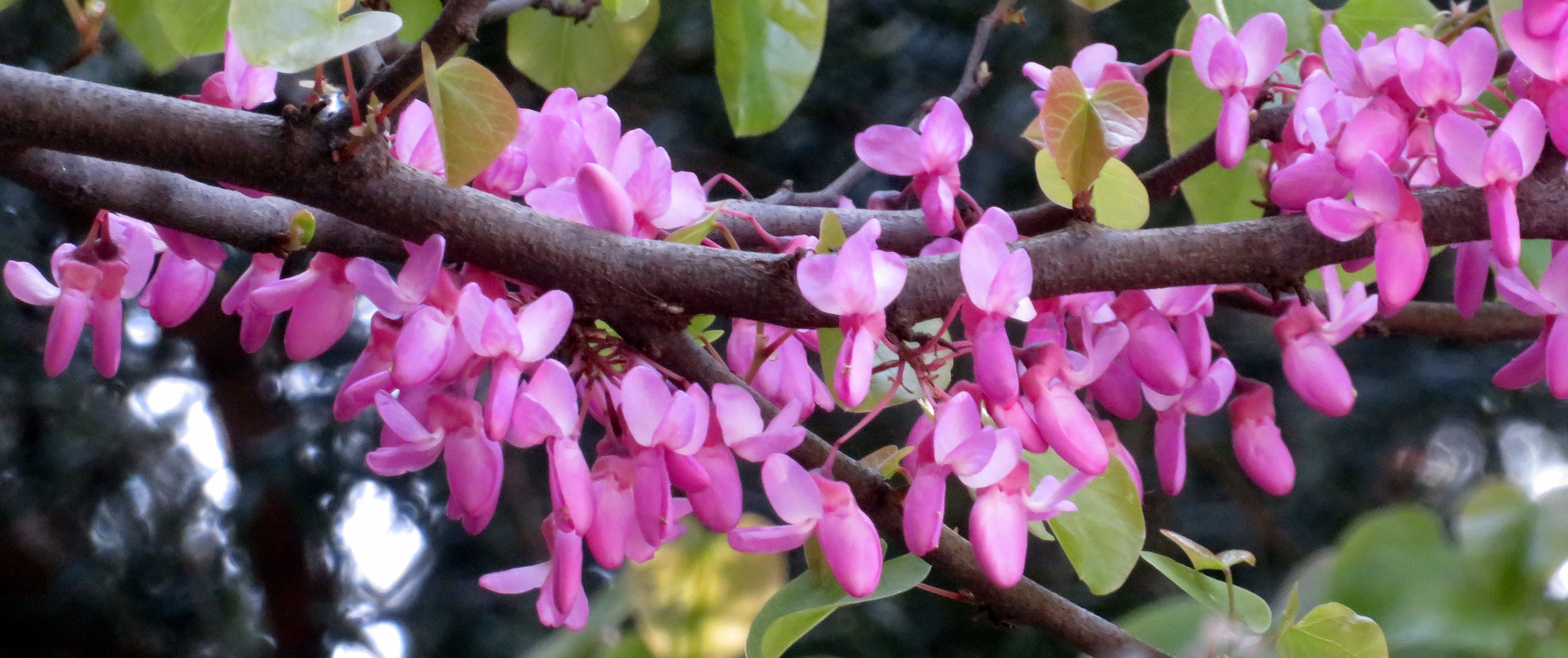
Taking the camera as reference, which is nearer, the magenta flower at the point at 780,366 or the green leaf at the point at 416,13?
the magenta flower at the point at 780,366

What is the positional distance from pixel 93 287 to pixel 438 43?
0.50 ft

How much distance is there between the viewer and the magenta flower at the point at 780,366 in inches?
14.8

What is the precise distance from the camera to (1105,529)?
1.25 ft

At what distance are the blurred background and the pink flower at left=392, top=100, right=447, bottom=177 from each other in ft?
2.00

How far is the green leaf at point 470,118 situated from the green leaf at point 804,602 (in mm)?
158

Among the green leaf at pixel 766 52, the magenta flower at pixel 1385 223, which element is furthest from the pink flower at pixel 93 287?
the magenta flower at pixel 1385 223

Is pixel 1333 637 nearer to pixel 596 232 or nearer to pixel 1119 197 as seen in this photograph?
pixel 1119 197

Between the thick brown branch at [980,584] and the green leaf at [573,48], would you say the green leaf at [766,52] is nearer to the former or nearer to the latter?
the green leaf at [573,48]

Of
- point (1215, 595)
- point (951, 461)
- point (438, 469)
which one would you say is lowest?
point (438, 469)

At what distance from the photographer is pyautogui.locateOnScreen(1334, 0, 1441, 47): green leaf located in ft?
1.79

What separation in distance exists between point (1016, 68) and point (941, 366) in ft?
2.36

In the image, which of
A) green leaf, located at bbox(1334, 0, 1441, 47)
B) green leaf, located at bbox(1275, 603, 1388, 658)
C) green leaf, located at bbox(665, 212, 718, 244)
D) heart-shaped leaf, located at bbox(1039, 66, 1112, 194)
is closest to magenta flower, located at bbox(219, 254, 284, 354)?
green leaf, located at bbox(665, 212, 718, 244)

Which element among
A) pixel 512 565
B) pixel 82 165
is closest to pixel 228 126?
pixel 82 165

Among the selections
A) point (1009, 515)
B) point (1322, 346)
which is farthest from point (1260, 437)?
point (1009, 515)
